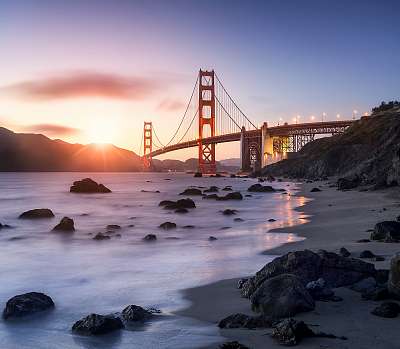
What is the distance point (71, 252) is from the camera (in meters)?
10.9

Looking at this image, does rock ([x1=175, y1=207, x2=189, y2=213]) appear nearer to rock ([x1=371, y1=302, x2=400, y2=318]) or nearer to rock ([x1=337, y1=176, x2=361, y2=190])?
rock ([x1=337, y1=176, x2=361, y2=190])

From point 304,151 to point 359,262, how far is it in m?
75.9

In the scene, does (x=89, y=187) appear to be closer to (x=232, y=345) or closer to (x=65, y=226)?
(x=65, y=226)

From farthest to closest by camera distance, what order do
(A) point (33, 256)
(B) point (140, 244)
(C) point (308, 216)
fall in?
(C) point (308, 216) < (B) point (140, 244) < (A) point (33, 256)

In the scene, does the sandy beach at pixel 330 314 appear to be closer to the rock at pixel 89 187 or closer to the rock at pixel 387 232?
the rock at pixel 387 232

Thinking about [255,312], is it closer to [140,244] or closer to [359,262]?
[359,262]

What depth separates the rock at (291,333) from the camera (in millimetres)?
3983

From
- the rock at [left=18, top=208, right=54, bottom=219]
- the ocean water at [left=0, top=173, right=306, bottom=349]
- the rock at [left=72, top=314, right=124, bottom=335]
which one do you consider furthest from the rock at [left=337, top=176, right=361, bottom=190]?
the rock at [left=72, top=314, right=124, bottom=335]

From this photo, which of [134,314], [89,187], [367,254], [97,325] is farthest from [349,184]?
[97,325]

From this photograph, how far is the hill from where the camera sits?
94.8ft

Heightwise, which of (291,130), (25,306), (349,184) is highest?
(291,130)

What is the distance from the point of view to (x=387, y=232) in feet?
28.6

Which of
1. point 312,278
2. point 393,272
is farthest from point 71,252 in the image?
point 393,272

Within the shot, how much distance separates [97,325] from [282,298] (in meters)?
1.81
